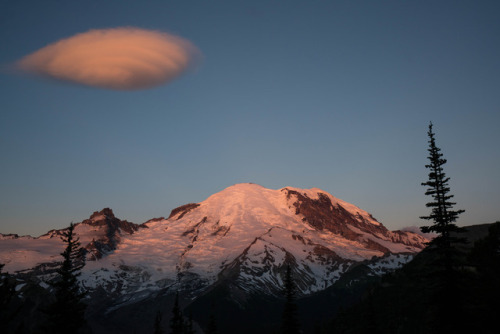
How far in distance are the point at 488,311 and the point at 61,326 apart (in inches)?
1679

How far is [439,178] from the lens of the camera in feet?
141

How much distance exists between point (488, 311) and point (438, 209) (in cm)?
1691

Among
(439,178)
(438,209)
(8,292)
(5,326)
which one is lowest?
(5,326)

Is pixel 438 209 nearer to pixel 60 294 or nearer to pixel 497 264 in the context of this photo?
pixel 60 294

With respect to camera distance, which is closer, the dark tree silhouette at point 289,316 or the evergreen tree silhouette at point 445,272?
the evergreen tree silhouette at point 445,272

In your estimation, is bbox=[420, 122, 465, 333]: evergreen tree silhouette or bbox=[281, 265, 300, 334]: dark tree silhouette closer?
bbox=[420, 122, 465, 333]: evergreen tree silhouette

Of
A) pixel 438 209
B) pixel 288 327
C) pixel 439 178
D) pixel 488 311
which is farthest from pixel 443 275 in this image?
pixel 288 327

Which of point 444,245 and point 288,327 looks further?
point 288,327

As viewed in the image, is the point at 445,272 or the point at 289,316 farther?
the point at 289,316

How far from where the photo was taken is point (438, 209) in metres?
42.4

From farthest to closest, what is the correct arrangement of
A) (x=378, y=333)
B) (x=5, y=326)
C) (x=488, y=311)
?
1. (x=378, y=333)
2. (x=488, y=311)
3. (x=5, y=326)

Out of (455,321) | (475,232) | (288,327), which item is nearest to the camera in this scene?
(455,321)

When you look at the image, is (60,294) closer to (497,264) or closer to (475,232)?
(497,264)

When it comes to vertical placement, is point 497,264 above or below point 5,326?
above
